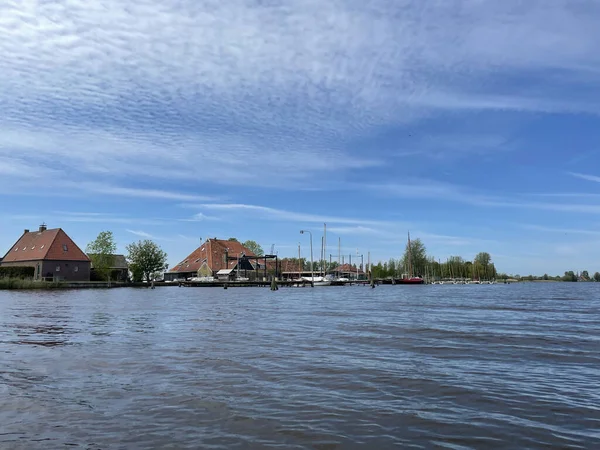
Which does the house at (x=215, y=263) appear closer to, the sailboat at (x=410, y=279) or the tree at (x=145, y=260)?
the tree at (x=145, y=260)

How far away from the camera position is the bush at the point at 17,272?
7344 centimetres

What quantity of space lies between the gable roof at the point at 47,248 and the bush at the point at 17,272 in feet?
11.8

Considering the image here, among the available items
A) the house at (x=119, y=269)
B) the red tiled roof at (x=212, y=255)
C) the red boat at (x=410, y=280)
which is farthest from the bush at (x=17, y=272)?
the red boat at (x=410, y=280)

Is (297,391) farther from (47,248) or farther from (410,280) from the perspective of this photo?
(410,280)

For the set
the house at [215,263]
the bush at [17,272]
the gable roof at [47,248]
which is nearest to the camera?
the bush at [17,272]

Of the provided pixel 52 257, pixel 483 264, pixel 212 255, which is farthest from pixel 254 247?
pixel 483 264

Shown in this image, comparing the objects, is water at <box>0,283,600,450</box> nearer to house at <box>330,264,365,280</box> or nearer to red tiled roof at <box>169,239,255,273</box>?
red tiled roof at <box>169,239,255,273</box>

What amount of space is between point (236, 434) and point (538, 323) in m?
20.5

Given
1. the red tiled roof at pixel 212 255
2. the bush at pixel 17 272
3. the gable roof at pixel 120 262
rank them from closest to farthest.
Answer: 1. the bush at pixel 17 272
2. the gable roof at pixel 120 262
3. the red tiled roof at pixel 212 255

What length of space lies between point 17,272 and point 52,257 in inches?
271

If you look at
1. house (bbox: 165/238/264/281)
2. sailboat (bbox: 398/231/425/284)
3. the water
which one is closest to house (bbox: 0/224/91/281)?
house (bbox: 165/238/264/281)

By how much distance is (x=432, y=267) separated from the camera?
16400 cm

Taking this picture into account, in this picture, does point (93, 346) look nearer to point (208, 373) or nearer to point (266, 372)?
point (208, 373)

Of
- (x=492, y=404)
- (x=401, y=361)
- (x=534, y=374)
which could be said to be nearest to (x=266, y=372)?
(x=401, y=361)
